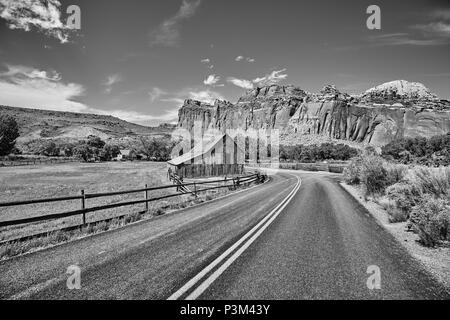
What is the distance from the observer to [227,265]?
4977mm

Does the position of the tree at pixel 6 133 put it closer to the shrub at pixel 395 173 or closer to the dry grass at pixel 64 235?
the dry grass at pixel 64 235

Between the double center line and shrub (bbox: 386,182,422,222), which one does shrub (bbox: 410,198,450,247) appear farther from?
the double center line

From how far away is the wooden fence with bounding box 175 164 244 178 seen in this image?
3212 cm

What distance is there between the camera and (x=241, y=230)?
25.3 feet

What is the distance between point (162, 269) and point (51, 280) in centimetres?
201

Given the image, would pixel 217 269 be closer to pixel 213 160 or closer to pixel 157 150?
pixel 213 160

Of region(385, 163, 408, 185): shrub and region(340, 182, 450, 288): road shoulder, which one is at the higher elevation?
region(385, 163, 408, 185): shrub

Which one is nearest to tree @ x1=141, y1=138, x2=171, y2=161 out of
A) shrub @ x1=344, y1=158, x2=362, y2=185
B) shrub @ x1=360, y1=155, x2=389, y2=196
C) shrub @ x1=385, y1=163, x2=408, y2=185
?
shrub @ x1=344, y1=158, x2=362, y2=185

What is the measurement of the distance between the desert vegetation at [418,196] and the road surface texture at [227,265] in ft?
3.25

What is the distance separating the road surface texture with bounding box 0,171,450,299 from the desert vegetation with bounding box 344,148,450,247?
99 cm

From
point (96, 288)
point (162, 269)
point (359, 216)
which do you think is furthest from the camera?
point (359, 216)

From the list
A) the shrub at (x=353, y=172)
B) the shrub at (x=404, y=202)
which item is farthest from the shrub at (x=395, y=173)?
the shrub at (x=353, y=172)
